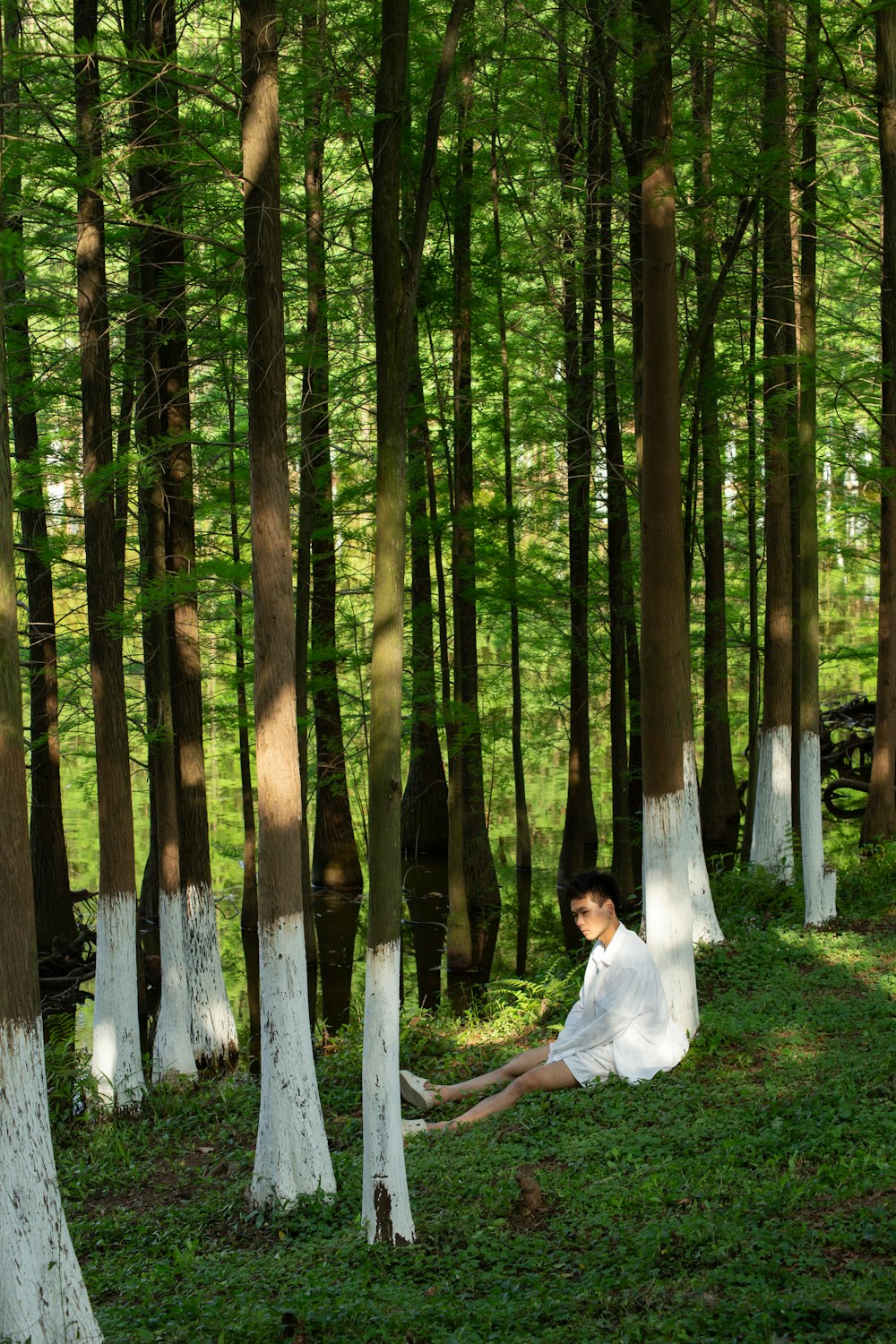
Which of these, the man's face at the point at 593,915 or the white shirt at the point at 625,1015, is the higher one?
the man's face at the point at 593,915

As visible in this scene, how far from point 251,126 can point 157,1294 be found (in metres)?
6.64

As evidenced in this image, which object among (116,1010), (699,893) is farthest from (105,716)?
(699,893)

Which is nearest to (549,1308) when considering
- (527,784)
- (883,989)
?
(883,989)

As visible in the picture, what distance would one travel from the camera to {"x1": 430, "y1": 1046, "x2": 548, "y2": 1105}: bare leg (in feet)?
24.6

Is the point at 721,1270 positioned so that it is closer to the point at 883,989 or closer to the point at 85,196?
the point at 883,989

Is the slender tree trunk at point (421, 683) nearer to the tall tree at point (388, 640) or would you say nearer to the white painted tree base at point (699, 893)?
the white painted tree base at point (699, 893)

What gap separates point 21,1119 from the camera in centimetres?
467

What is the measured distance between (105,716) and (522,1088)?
17.0 ft

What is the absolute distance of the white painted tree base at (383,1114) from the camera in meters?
5.57

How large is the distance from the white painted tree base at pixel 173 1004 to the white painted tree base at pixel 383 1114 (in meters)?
5.62

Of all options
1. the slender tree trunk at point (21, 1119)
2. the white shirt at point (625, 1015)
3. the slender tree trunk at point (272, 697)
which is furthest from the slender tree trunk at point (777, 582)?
the slender tree trunk at point (21, 1119)

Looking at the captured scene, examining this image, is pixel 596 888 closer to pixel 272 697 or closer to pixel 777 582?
pixel 272 697

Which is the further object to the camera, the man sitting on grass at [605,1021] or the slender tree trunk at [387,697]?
the man sitting on grass at [605,1021]

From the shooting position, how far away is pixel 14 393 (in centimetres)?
1343
